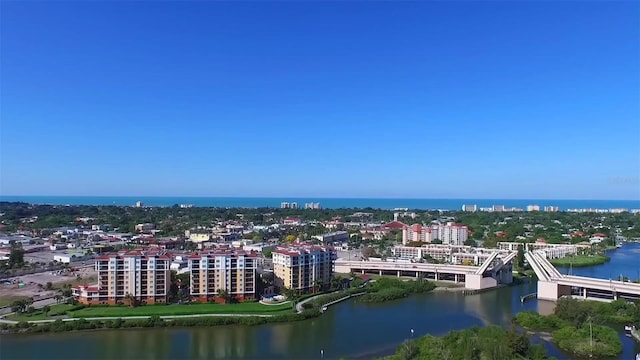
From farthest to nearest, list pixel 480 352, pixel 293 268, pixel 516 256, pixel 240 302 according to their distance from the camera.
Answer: pixel 516 256
pixel 293 268
pixel 240 302
pixel 480 352

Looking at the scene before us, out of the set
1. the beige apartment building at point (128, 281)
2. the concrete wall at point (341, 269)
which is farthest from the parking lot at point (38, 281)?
the concrete wall at point (341, 269)

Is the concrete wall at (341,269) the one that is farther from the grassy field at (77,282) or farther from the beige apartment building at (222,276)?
the grassy field at (77,282)

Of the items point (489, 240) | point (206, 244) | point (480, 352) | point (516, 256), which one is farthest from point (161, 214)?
point (480, 352)

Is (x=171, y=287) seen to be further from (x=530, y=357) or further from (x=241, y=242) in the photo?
(x=241, y=242)

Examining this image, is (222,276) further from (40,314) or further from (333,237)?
(333,237)

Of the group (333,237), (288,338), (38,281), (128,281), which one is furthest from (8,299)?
(333,237)

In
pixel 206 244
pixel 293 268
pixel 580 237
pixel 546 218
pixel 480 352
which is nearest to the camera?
pixel 480 352
